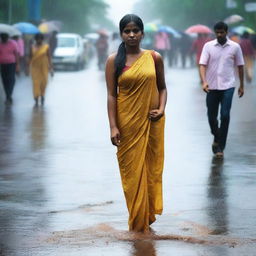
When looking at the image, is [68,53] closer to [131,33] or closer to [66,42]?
[66,42]

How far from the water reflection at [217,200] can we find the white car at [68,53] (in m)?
32.8

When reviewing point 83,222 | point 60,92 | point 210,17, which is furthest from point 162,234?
point 210,17

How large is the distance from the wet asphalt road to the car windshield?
28.2 m

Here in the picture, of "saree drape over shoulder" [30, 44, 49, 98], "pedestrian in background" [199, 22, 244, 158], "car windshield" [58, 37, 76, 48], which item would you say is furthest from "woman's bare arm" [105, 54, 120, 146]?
"car windshield" [58, 37, 76, 48]

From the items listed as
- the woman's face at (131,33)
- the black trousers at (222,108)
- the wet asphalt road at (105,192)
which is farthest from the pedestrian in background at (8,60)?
the woman's face at (131,33)

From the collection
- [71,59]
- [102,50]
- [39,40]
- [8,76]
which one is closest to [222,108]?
[39,40]

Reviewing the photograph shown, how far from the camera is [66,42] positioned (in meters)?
46.8

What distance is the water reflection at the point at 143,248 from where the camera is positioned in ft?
22.5

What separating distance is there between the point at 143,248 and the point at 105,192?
8.91ft

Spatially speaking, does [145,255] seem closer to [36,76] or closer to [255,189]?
[255,189]

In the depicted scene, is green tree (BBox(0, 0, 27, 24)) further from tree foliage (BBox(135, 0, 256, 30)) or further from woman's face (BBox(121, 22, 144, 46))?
woman's face (BBox(121, 22, 144, 46))

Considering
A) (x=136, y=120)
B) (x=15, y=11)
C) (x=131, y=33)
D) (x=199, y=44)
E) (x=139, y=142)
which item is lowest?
(x=15, y=11)

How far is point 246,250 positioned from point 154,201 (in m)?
1.07

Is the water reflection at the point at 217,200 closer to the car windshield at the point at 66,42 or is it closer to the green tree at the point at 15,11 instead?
the car windshield at the point at 66,42
